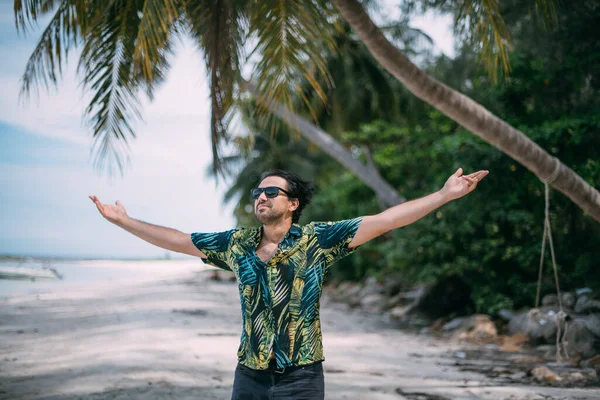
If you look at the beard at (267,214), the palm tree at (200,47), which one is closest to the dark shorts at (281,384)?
the beard at (267,214)

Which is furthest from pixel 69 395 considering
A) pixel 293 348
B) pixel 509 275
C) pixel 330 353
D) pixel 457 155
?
pixel 509 275

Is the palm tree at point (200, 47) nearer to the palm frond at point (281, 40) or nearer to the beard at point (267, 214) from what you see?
the palm frond at point (281, 40)

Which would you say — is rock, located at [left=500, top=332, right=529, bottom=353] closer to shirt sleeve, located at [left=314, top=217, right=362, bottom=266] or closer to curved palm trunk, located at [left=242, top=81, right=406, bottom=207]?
curved palm trunk, located at [left=242, top=81, right=406, bottom=207]

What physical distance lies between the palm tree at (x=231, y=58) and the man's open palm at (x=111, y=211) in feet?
7.58

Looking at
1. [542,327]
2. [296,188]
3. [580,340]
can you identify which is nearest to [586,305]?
[542,327]

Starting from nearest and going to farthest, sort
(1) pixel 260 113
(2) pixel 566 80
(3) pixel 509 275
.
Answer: (1) pixel 260 113, (2) pixel 566 80, (3) pixel 509 275

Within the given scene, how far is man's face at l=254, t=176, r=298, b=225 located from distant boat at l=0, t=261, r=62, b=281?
5426 mm

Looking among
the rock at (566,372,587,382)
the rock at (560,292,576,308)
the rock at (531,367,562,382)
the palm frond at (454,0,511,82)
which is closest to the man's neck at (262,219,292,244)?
the palm frond at (454,0,511,82)

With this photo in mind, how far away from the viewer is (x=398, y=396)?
246 inches

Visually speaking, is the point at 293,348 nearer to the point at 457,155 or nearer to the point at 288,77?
the point at 288,77

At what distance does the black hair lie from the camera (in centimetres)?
343

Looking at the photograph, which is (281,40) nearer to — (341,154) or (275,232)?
(275,232)

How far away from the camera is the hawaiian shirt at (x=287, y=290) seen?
119 inches

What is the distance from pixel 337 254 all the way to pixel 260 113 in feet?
9.73
